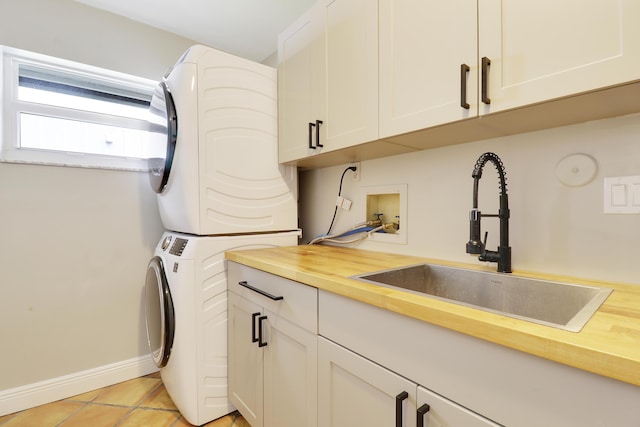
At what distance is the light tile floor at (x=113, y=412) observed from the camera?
5.39 ft

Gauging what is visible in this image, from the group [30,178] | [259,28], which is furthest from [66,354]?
[259,28]

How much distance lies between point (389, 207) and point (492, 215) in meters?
0.68

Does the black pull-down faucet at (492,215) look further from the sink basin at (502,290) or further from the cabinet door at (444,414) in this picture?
the cabinet door at (444,414)

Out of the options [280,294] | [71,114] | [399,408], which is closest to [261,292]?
[280,294]

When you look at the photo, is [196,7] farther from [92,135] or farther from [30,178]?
[30,178]

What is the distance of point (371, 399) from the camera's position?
865 millimetres

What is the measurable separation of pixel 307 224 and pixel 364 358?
1427mm

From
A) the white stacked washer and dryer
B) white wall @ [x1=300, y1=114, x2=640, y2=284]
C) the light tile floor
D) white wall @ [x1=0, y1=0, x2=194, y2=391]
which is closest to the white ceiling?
white wall @ [x1=0, y1=0, x2=194, y2=391]

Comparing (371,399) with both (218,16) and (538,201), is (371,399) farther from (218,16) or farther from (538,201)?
(218,16)

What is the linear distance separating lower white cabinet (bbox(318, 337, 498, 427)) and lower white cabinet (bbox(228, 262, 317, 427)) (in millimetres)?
68

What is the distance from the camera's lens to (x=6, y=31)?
1.72 meters

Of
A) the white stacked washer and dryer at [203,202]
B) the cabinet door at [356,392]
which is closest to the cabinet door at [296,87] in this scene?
the white stacked washer and dryer at [203,202]

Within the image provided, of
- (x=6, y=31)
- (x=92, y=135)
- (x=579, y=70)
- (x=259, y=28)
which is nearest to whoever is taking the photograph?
(x=579, y=70)

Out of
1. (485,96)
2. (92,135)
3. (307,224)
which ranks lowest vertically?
(307,224)
